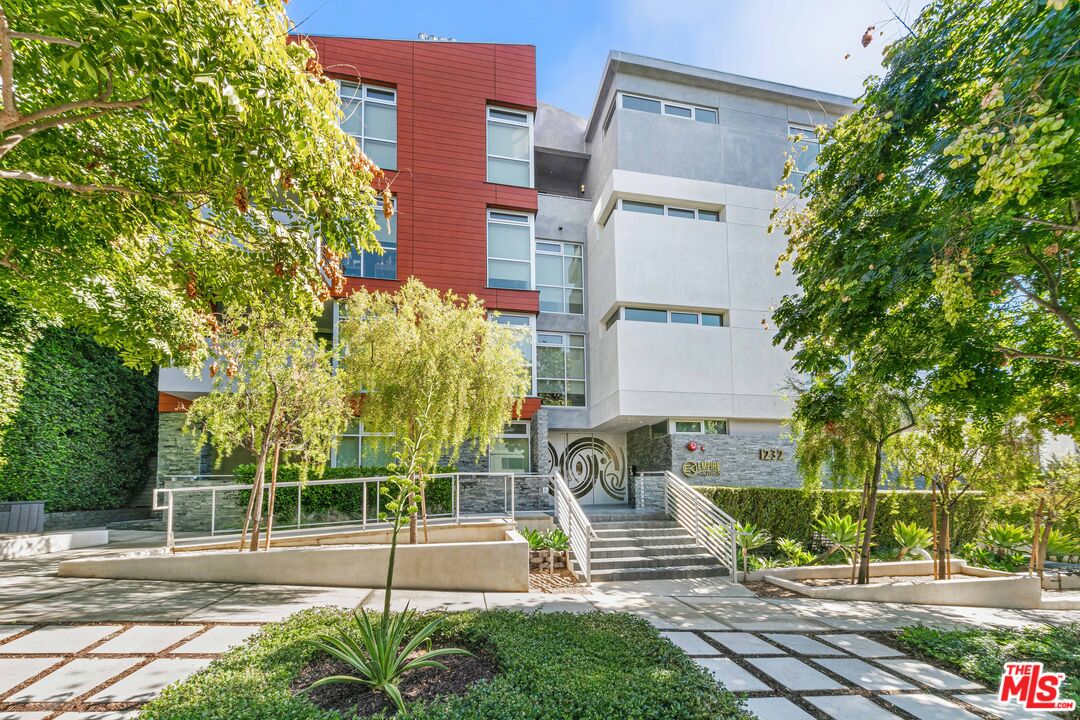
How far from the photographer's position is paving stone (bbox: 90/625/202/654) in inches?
170

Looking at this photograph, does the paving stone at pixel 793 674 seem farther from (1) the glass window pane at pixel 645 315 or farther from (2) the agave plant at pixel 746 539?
(1) the glass window pane at pixel 645 315

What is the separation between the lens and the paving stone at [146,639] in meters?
4.33

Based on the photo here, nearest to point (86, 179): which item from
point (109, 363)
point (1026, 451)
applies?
point (109, 363)

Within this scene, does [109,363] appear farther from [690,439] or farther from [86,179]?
[690,439]

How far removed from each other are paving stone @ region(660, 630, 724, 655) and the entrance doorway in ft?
33.5

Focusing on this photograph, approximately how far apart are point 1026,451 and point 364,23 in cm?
1230

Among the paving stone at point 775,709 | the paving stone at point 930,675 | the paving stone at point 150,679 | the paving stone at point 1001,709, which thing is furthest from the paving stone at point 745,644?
the paving stone at point 150,679

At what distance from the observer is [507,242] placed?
13.9m

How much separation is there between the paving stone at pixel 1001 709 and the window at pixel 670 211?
12168 mm

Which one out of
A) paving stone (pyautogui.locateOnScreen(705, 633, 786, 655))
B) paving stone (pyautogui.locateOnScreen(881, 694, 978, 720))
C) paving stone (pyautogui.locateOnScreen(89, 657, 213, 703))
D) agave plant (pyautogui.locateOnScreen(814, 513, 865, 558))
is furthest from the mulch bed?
agave plant (pyautogui.locateOnScreen(814, 513, 865, 558))

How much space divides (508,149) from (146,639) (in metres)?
12.9

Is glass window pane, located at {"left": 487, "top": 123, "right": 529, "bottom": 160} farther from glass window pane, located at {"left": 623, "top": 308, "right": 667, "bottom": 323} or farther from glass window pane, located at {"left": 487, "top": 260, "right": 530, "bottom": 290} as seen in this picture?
glass window pane, located at {"left": 623, "top": 308, "right": 667, "bottom": 323}

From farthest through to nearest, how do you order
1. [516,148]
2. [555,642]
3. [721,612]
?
[516,148]
[721,612]
[555,642]

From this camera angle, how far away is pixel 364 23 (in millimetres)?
5789
